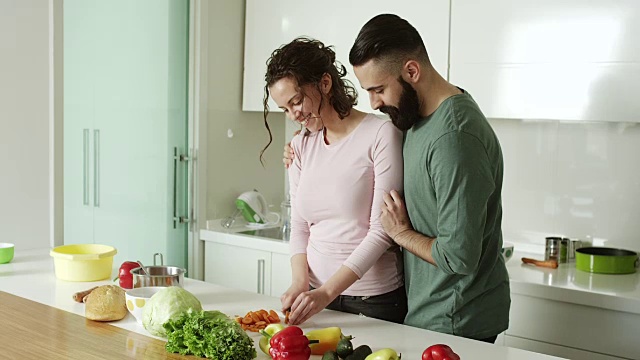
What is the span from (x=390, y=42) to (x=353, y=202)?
0.47 m

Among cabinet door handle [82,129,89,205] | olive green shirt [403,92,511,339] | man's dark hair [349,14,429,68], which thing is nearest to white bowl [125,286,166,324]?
olive green shirt [403,92,511,339]

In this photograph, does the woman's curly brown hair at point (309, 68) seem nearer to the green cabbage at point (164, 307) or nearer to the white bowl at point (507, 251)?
the green cabbage at point (164, 307)

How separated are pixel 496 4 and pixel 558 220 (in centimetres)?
97

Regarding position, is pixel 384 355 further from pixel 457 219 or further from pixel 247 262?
pixel 247 262

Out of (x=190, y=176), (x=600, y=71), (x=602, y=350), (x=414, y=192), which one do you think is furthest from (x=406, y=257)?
(x=190, y=176)

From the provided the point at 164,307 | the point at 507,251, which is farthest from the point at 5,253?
the point at 507,251

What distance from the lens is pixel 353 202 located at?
2176mm

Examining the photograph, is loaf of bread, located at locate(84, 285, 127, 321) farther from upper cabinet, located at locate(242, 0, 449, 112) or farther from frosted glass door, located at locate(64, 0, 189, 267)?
upper cabinet, located at locate(242, 0, 449, 112)

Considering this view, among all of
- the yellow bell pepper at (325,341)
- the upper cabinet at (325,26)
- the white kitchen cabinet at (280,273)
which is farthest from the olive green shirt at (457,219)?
the white kitchen cabinet at (280,273)

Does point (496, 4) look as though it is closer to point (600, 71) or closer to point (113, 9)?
point (600, 71)

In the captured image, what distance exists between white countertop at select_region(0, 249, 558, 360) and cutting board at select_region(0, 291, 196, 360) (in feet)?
0.18

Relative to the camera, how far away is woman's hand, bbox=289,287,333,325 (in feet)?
6.60

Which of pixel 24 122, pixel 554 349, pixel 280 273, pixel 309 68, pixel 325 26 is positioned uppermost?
pixel 325 26

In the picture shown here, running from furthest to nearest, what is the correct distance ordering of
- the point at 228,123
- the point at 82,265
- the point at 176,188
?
1. the point at 228,123
2. the point at 176,188
3. the point at 82,265
